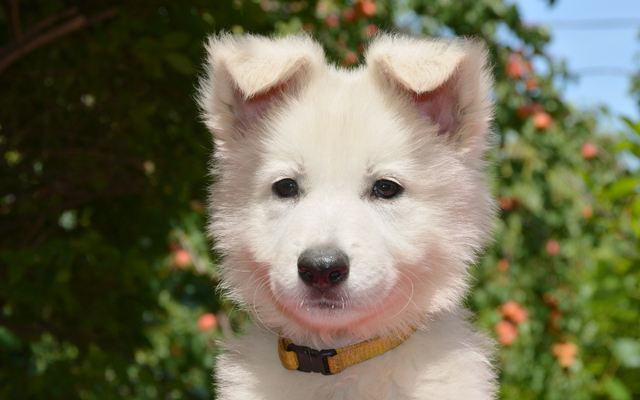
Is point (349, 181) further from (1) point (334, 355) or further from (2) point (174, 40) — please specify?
(2) point (174, 40)

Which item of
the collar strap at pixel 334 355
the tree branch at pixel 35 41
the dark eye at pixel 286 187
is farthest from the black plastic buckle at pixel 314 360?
the tree branch at pixel 35 41

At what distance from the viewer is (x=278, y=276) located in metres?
1.88

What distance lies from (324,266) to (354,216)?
22 cm

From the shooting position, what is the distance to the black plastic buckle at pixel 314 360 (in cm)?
199

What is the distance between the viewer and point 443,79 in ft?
6.40

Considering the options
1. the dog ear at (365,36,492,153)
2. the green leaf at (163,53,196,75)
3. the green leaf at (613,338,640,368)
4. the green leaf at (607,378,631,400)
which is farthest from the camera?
the green leaf at (607,378,631,400)

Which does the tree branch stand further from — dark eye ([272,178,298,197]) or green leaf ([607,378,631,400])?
green leaf ([607,378,631,400])

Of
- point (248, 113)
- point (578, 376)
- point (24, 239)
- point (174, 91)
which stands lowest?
point (578, 376)

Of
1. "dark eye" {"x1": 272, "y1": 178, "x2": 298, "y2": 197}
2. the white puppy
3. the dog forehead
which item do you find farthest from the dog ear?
"dark eye" {"x1": 272, "y1": 178, "x2": 298, "y2": 197}

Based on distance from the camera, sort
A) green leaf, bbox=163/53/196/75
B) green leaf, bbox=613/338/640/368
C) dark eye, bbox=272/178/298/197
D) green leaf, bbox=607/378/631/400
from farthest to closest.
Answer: green leaf, bbox=607/378/631/400
green leaf, bbox=613/338/640/368
green leaf, bbox=163/53/196/75
dark eye, bbox=272/178/298/197

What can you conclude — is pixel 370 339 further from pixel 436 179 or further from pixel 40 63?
pixel 40 63

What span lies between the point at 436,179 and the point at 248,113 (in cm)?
79

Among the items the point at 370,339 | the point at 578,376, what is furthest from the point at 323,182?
the point at 578,376

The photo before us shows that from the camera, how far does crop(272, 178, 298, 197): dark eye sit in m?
2.07
